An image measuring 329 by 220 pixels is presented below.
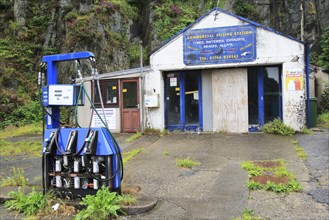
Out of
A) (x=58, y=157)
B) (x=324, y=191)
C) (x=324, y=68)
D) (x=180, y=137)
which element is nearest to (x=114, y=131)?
(x=180, y=137)

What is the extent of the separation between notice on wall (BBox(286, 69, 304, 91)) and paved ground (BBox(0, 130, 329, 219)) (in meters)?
1.71

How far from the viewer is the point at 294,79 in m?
11.5

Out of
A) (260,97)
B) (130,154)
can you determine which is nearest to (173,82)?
(260,97)

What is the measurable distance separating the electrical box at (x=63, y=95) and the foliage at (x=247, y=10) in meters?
21.5

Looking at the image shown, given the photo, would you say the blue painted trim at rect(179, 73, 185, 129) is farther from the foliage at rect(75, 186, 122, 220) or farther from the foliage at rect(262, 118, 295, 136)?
the foliage at rect(75, 186, 122, 220)

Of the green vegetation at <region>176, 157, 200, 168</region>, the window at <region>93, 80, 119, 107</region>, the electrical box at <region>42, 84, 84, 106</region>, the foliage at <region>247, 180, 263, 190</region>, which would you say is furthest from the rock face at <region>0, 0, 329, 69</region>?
the foliage at <region>247, 180, 263, 190</region>

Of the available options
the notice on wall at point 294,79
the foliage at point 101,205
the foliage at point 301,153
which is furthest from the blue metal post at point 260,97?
the foliage at point 101,205

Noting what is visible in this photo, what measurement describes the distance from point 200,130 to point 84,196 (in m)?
7.84

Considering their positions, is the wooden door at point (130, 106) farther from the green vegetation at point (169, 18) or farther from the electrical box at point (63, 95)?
the green vegetation at point (169, 18)

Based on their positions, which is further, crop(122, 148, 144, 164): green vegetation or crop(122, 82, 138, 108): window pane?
crop(122, 82, 138, 108): window pane

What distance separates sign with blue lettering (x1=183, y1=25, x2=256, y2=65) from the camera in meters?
11.9

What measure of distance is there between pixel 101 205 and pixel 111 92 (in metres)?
9.10

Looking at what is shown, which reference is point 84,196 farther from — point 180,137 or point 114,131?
point 114,131

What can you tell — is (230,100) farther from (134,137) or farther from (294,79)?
(134,137)
